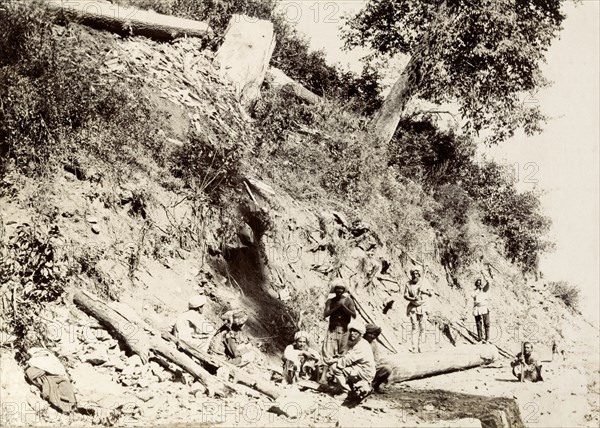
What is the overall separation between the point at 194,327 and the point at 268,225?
3.65 metres

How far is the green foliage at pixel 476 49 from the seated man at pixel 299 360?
9806 mm

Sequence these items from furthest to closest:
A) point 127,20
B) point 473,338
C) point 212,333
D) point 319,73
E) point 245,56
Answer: point 319,73 < point 245,56 < point 473,338 < point 127,20 < point 212,333

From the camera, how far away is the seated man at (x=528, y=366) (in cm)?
892

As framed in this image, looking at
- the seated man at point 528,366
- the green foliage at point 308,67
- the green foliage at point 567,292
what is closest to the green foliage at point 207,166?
the seated man at point 528,366

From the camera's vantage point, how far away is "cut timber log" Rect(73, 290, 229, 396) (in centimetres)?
646

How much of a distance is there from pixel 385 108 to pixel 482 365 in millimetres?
7872

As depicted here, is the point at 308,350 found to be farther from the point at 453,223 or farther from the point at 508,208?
the point at 508,208

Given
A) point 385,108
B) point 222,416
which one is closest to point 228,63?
point 385,108

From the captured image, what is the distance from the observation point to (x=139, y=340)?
6500 mm

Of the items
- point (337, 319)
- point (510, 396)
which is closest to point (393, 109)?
point (337, 319)

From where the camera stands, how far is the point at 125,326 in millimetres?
6559

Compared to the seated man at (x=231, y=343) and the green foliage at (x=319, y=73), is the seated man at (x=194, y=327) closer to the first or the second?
the seated man at (x=231, y=343)

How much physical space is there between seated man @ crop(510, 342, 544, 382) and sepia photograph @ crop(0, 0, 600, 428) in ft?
0.10

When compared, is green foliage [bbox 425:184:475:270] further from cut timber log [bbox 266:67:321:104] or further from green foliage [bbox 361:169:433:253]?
cut timber log [bbox 266:67:321:104]
